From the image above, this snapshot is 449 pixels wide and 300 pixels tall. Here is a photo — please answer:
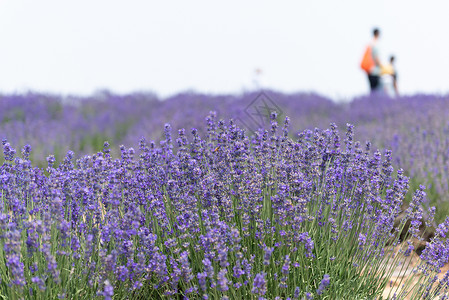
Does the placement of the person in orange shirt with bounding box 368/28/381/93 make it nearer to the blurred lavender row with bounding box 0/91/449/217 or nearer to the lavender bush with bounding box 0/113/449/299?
the blurred lavender row with bounding box 0/91/449/217

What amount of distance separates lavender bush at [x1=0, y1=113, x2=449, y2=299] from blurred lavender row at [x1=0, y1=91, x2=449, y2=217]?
227cm

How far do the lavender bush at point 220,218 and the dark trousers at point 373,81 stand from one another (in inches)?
404

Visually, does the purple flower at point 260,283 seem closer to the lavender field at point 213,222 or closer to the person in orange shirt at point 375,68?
the lavender field at point 213,222

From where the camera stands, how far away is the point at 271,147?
9.73 ft

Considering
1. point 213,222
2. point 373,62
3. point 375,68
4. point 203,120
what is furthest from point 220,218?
point 375,68

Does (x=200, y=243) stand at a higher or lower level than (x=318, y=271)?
higher

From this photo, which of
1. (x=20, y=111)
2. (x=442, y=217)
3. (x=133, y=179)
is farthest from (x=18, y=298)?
(x=20, y=111)

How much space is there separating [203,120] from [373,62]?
21.2 ft

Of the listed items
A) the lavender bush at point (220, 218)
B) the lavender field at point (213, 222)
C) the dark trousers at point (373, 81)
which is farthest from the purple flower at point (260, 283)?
the dark trousers at point (373, 81)

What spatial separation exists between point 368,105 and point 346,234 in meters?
7.60

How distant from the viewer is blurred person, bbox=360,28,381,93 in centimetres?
1255

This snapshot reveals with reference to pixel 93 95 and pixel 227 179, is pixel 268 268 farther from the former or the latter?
pixel 93 95

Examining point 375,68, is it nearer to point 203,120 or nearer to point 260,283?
point 203,120

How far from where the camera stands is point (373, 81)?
13148mm
